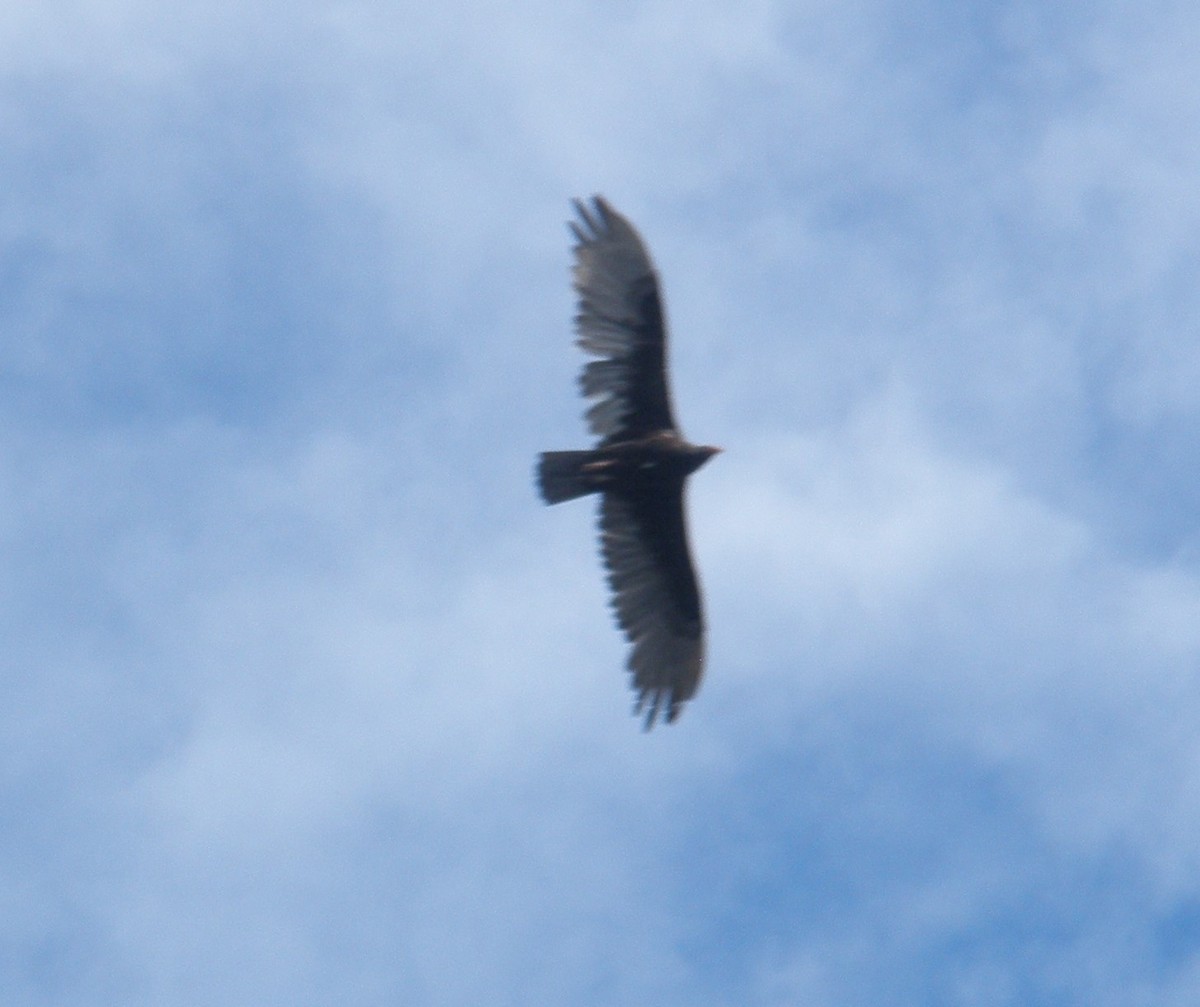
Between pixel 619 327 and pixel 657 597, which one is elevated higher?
pixel 619 327

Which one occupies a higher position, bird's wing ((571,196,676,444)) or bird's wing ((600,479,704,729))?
bird's wing ((571,196,676,444))

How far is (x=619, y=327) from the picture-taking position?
79.7 feet

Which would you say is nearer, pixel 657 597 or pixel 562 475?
pixel 562 475

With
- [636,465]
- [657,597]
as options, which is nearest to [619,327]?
[636,465]

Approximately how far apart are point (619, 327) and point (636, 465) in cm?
155

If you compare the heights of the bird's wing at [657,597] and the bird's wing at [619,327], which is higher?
the bird's wing at [619,327]

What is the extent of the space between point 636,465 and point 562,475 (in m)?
0.85

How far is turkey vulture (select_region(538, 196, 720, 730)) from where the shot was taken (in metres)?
24.1

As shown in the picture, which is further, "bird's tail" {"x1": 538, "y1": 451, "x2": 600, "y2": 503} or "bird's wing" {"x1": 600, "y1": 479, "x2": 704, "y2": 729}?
"bird's wing" {"x1": 600, "y1": 479, "x2": 704, "y2": 729}

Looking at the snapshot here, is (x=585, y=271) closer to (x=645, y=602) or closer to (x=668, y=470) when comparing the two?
(x=668, y=470)

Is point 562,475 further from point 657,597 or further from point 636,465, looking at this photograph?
point 657,597

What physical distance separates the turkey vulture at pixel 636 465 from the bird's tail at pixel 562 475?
0.04ft

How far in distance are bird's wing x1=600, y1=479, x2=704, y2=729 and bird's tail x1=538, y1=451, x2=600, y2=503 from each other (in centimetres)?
82

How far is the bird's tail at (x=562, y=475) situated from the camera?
956 inches
